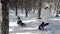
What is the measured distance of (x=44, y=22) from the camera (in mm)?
11633

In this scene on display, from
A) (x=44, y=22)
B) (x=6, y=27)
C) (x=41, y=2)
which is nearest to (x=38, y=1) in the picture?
(x=41, y=2)

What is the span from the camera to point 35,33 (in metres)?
10.6

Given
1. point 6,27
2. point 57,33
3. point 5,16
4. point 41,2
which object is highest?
point 41,2

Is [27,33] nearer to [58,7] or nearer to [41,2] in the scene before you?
[41,2]

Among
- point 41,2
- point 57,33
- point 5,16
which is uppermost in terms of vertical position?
point 41,2

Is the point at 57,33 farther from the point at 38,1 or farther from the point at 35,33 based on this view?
the point at 38,1

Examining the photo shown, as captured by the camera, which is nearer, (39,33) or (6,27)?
(6,27)

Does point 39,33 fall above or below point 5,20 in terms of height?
below

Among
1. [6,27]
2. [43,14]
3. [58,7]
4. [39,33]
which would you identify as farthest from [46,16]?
[58,7]

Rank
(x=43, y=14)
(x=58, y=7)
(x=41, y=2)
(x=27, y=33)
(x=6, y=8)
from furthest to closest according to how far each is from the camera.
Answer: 1. (x=58, y=7)
2. (x=41, y=2)
3. (x=43, y=14)
4. (x=27, y=33)
5. (x=6, y=8)

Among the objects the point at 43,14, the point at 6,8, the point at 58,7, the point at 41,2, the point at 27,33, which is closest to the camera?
the point at 6,8

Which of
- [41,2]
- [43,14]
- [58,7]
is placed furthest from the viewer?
[58,7]

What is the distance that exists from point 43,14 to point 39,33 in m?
1.34

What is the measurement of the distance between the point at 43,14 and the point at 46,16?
0.27 metres
